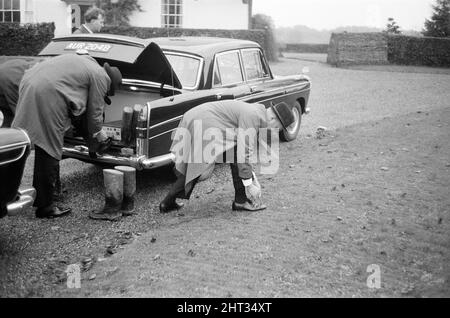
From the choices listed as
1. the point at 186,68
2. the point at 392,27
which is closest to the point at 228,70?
the point at 186,68

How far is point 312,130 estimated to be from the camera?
10.4 m

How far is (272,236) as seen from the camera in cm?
496

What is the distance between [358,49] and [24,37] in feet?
48.3

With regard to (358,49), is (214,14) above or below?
above

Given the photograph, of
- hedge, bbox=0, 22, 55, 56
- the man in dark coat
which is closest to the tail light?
the man in dark coat

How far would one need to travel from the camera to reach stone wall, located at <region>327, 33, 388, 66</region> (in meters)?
24.0

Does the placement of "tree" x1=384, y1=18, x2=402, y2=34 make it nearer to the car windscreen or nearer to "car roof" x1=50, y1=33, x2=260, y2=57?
"car roof" x1=50, y1=33, x2=260, y2=57

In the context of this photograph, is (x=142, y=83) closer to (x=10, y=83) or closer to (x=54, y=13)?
(x=10, y=83)

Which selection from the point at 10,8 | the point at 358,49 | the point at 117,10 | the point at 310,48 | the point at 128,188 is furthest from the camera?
the point at 310,48

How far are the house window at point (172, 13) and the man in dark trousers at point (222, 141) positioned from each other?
18115mm

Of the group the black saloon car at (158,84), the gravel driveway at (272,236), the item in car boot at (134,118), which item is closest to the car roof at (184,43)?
the black saloon car at (158,84)

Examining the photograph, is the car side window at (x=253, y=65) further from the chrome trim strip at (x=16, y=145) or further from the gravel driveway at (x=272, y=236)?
the chrome trim strip at (x=16, y=145)

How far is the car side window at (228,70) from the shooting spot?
7.36 meters

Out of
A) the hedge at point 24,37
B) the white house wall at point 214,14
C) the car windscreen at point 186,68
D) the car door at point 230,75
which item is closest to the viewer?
the car windscreen at point 186,68
